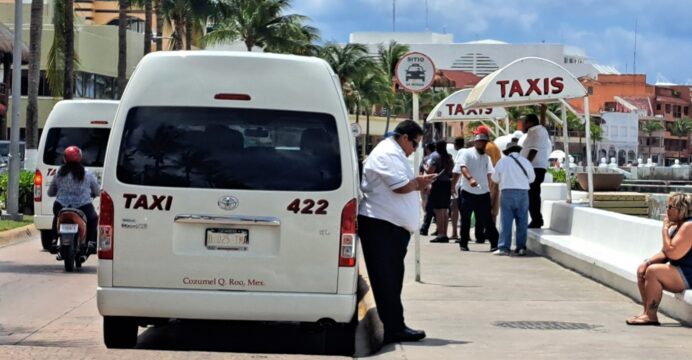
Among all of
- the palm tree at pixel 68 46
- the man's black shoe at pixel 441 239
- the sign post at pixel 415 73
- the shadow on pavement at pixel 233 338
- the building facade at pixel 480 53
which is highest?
the building facade at pixel 480 53

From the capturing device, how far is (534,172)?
17609mm

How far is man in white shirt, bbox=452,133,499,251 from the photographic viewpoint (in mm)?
18484

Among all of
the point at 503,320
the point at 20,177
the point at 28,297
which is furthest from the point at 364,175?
the point at 20,177

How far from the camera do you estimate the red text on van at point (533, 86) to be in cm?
1812

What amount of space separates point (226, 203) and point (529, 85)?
10.6m

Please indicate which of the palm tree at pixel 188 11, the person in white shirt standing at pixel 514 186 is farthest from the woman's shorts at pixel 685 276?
the palm tree at pixel 188 11

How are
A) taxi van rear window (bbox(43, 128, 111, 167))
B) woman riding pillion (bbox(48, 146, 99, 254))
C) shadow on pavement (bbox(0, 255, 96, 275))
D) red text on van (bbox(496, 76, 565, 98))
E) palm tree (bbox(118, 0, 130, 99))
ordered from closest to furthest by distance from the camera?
woman riding pillion (bbox(48, 146, 99, 254)) < shadow on pavement (bbox(0, 255, 96, 275)) < red text on van (bbox(496, 76, 565, 98)) < taxi van rear window (bbox(43, 128, 111, 167)) < palm tree (bbox(118, 0, 130, 99))

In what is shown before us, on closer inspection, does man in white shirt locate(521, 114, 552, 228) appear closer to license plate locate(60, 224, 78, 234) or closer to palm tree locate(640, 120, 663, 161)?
license plate locate(60, 224, 78, 234)

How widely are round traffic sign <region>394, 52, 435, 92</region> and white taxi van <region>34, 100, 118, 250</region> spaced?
637 cm

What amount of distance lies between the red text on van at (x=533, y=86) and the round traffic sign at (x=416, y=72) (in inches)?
154

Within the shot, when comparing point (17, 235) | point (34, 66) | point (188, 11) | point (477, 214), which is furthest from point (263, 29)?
point (477, 214)

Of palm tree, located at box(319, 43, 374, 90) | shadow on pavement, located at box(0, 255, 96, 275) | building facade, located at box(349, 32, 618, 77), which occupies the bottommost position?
shadow on pavement, located at box(0, 255, 96, 275)

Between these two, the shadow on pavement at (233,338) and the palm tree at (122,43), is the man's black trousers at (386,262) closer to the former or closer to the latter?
the shadow on pavement at (233,338)

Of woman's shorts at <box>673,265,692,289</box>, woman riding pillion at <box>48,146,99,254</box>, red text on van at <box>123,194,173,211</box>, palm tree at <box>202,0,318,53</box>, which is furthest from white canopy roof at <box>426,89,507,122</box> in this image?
palm tree at <box>202,0,318,53</box>
